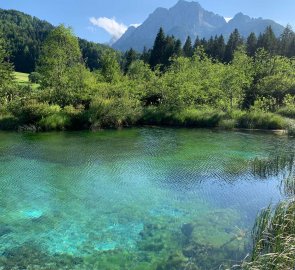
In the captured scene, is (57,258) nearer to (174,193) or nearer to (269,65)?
(174,193)

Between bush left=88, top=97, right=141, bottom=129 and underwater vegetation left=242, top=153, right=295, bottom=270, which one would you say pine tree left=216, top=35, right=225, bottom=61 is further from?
underwater vegetation left=242, top=153, right=295, bottom=270

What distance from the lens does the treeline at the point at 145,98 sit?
2823 centimetres

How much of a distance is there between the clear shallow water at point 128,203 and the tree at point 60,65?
10463mm

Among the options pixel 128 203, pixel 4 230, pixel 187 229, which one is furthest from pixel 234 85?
pixel 4 230

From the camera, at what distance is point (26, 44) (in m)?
110

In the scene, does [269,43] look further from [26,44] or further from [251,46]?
[26,44]

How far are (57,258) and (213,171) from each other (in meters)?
9.34

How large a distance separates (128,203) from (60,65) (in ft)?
98.2

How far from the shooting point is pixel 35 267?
7.86 m

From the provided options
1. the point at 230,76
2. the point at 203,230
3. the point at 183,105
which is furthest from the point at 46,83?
the point at 203,230

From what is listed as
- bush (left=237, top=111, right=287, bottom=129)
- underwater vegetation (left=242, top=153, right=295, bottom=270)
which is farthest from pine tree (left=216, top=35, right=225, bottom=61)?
underwater vegetation (left=242, top=153, right=295, bottom=270)

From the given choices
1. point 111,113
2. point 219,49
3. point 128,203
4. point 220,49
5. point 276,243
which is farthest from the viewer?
point 220,49

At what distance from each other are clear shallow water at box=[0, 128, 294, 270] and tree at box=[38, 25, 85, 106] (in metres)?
10.5

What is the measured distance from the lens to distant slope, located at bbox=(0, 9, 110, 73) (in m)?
104
